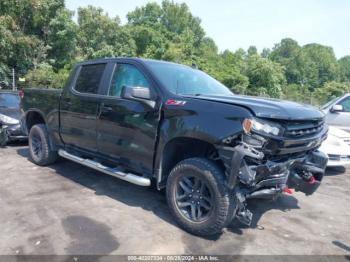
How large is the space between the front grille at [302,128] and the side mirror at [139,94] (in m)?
1.57

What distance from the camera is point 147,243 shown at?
358 cm

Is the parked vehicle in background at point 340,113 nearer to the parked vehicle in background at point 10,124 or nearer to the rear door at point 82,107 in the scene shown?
the rear door at point 82,107

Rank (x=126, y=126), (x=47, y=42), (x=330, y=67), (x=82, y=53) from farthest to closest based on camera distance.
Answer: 1. (x=330, y=67)
2. (x=82, y=53)
3. (x=47, y=42)
4. (x=126, y=126)

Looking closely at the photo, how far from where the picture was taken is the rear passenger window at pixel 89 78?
5082mm

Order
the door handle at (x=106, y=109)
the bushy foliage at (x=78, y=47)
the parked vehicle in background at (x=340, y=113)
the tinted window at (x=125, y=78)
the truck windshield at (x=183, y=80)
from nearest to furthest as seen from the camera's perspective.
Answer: the truck windshield at (x=183, y=80), the tinted window at (x=125, y=78), the door handle at (x=106, y=109), the parked vehicle in background at (x=340, y=113), the bushy foliage at (x=78, y=47)

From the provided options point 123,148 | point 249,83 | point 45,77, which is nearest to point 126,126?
point 123,148

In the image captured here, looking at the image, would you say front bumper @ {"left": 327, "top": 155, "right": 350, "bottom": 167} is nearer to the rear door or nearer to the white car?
the white car

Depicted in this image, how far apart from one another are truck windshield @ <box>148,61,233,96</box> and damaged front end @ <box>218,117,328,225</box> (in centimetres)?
119

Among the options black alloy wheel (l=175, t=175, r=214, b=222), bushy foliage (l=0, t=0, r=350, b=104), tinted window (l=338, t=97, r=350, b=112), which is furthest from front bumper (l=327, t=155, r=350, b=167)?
bushy foliage (l=0, t=0, r=350, b=104)

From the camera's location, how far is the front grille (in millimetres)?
3518

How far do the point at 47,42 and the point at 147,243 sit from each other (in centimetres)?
2540

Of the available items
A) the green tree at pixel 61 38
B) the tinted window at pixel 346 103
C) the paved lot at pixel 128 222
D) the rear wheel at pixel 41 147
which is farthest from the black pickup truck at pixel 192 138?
the green tree at pixel 61 38

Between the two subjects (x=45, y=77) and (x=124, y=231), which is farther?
(x=45, y=77)

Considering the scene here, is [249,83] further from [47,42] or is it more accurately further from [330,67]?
[330,67]
